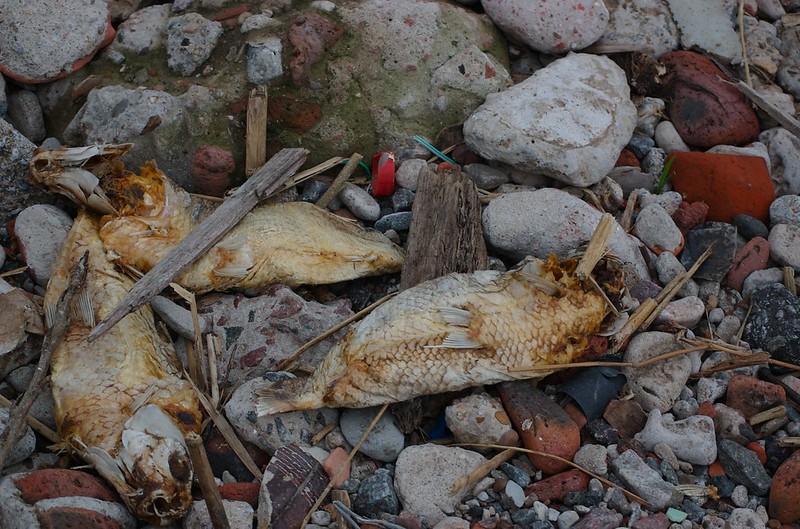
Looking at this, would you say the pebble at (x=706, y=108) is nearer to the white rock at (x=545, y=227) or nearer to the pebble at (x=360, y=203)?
the white rock at (x=545, y=227)

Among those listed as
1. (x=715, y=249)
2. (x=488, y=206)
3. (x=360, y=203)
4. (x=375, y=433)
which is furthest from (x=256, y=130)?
(x=715, y=249)

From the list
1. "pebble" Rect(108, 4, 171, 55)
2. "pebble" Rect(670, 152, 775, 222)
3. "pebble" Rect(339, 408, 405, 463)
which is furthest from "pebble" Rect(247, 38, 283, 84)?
"pebble" Rect(670, 152, 775, 222)

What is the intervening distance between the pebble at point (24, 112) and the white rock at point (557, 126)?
2465 mm

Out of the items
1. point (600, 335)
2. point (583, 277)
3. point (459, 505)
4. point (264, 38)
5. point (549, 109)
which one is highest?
point (264, 38)

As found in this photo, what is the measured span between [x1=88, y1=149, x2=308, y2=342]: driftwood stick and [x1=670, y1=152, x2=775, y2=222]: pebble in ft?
7.16

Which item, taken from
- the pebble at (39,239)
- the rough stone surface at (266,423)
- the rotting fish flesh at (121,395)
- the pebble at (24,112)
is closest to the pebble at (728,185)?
the rough stone surface at (266,423)

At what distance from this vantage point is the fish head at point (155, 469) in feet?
10.3

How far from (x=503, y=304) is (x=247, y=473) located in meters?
1.33

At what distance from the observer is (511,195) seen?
427 cm

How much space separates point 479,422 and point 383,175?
62.4 inches

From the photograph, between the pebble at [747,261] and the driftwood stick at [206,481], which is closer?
the driftwood stick at [206,481]

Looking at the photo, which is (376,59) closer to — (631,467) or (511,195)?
(511,195)

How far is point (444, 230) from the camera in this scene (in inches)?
165

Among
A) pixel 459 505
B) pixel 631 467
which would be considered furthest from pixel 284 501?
pixel 631 467
